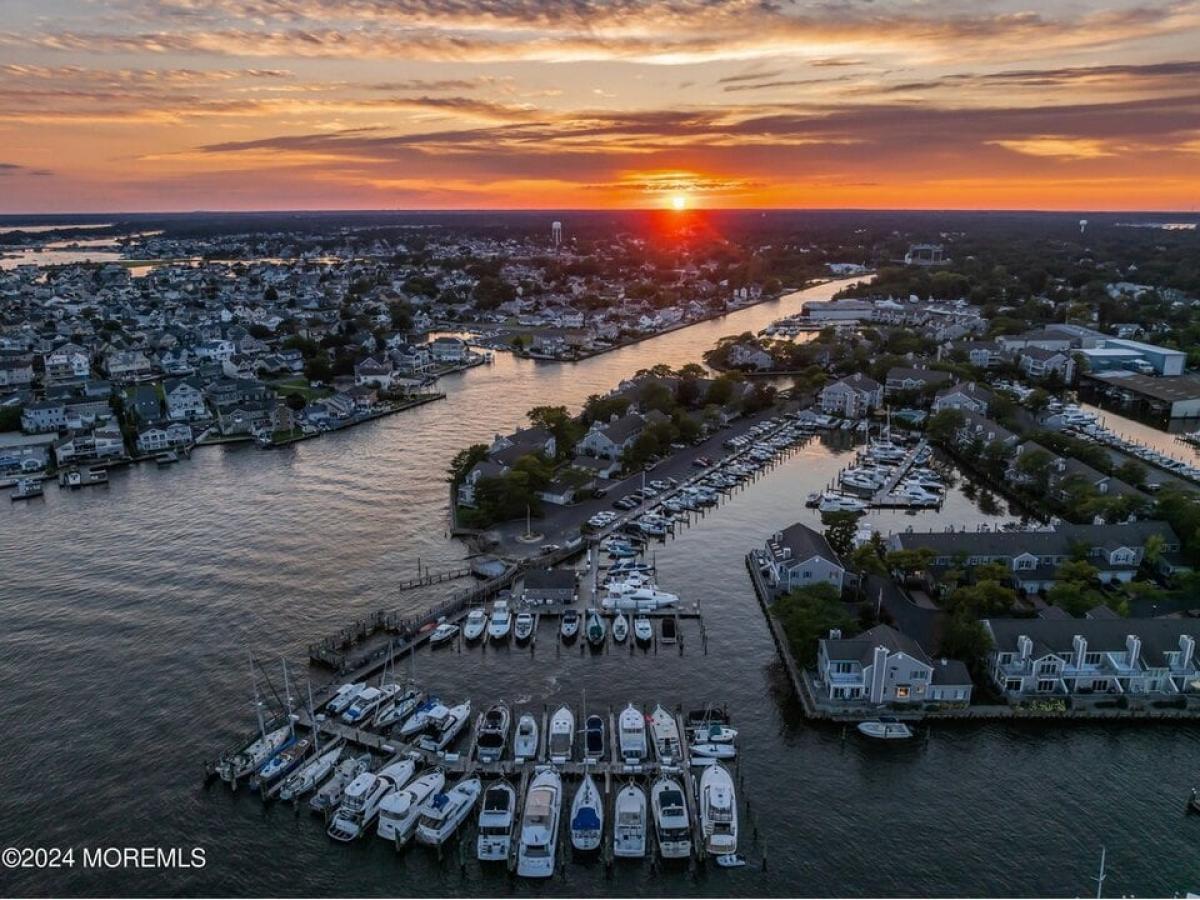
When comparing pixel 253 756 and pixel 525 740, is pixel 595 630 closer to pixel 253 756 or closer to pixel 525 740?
pixel 525 740

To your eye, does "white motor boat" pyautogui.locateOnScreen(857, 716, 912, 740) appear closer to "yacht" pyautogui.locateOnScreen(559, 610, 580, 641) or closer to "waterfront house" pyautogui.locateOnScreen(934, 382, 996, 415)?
"yacht" pyautogui.locateOnScreen(559, 610, 580, 641)

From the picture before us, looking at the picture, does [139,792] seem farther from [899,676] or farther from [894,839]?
[899,676]

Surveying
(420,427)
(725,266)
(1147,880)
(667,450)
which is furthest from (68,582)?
(725,266)

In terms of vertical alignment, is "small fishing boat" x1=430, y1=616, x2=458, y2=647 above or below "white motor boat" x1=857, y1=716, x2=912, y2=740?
above

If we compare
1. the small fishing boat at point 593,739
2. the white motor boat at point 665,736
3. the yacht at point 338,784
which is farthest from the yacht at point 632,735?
the yacht at point 338,784

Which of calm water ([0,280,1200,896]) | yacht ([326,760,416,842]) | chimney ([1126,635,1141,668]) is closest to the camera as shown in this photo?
calm water ([0,280,1200,896])

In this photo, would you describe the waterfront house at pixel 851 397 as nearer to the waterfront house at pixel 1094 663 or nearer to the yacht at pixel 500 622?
the waterfront house at pixel 1094 663

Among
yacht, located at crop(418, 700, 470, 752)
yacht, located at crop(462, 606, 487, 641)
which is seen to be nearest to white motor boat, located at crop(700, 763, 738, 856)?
yacht, located at crop(418, 700, 470, 752)
